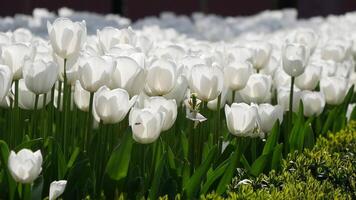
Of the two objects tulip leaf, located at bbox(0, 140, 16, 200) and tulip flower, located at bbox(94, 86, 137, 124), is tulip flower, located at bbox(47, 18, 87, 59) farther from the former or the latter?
tulip leaf, located at bbox(0, 140, 16, 200)

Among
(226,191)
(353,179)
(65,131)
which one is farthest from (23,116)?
(353,179)

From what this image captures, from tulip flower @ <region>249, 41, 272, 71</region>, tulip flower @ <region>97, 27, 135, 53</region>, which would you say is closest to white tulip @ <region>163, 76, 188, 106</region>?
tulip flower @ <region>97, 27, 135, 53</region>

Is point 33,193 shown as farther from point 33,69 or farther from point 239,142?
point 239,142

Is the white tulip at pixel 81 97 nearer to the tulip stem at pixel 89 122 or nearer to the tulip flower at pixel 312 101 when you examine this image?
the tulip stem at pixel 89 122

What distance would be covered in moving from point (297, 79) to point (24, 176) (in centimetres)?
248

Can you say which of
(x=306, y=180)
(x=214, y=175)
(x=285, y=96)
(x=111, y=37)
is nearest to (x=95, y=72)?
(x=214, y=175)

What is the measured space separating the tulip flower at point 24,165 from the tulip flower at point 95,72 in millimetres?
596

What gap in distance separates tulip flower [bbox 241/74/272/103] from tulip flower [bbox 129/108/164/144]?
49.6 inches

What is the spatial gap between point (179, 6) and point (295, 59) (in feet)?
59.2

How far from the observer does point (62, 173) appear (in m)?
3.55

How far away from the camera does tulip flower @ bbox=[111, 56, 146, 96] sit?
11.9 ft

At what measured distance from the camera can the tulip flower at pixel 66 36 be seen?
12.6ft

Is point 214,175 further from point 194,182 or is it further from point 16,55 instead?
point 16,55

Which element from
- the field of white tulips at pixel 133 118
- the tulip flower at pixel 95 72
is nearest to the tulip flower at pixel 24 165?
the field of white tulips at pixel 133 118
